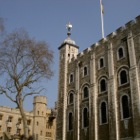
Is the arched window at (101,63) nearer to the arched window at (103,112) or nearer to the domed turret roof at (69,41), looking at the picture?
the arched window at (103,112)

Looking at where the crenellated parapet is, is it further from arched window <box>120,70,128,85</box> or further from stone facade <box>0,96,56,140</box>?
stone facade <box>0,96,56,140</box>

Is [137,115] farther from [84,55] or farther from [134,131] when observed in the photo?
[84,55]

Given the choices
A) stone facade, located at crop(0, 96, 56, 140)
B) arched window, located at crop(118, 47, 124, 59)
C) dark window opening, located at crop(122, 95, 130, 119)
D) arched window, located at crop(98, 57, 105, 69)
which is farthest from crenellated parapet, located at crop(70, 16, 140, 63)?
stone facade, located at crop(0, 96, 56, 140)

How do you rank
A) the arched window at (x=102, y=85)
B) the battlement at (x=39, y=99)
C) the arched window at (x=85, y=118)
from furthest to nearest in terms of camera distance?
the battlement at (x=39, y=99) → the arched window at (x=85, y=118) → the arched window at (x=102, y=85)

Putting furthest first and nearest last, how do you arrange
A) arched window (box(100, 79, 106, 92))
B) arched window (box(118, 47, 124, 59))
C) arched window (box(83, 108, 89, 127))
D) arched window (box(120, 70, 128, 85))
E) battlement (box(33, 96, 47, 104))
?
battlement (box(33, 96, 47, 104)), arched window (box(83, 108, 89, 127)), arched window (box(100, 79, 106, 92)), arched window (box(118, 47, 124, 59)), arched window (box(120, 70, 128, 85))

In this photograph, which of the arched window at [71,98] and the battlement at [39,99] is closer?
the arched window at [71,98]

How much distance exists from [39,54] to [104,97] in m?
8.38

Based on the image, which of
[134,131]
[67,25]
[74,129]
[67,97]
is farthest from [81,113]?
[67,25]

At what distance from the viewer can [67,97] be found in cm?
3325

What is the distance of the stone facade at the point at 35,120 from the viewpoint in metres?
52.8

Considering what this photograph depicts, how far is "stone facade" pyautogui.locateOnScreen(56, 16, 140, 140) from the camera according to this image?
2414 cm

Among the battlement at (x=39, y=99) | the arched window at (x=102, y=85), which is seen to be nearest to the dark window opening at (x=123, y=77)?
the arched window at (x=102, y=85)

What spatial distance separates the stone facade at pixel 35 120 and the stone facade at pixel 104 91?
898 inches

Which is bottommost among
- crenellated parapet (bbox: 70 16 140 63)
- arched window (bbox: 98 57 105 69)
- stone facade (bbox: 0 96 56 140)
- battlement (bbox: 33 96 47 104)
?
stone facade (bbox: 0 96 56 140)
